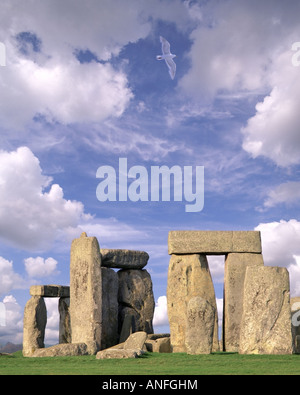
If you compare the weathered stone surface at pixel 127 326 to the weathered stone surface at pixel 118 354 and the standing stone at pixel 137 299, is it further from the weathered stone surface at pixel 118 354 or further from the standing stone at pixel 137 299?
the weathered stone surface at pixel 118 354

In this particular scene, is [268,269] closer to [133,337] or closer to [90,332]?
[133,337]

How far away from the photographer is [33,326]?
19.3 meters

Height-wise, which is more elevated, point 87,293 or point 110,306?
point 87,293

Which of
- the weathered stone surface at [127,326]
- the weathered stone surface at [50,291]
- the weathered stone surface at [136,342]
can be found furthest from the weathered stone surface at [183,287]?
the weathered stone surface at [50,291]

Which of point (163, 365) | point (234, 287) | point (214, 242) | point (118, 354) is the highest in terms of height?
point (214, 242)

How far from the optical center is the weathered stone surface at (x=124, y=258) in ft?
60.6

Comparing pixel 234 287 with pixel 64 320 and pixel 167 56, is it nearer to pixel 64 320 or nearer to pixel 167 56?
pixel 64 320

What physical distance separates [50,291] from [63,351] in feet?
18.2

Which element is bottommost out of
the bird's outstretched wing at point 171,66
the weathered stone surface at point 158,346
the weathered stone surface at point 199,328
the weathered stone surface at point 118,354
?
the weathered stone surface at point 118,354

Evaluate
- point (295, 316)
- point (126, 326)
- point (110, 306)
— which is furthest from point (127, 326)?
point (295, 316)

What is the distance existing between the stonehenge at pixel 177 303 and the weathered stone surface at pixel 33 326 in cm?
3

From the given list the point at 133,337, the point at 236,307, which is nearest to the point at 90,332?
the point at 133,337
